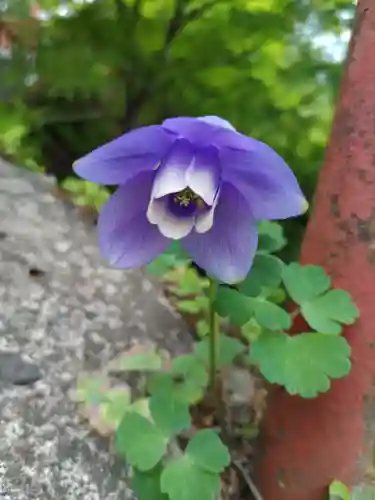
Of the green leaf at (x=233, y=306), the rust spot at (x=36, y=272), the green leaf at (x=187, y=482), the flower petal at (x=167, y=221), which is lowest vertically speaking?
the rust spot at (x=36, y=272)

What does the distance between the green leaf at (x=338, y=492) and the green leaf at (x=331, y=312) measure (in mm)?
141

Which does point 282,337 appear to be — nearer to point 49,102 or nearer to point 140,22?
point 140,22

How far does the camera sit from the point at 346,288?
66cm

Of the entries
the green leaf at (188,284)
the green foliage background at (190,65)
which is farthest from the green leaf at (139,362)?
the green foliage background at (190,65)

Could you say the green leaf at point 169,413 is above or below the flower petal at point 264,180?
below

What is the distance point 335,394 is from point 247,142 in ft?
0.84

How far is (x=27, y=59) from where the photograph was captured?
5.23ft

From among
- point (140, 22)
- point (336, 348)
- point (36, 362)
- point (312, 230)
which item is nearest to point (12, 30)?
point (140, 22)

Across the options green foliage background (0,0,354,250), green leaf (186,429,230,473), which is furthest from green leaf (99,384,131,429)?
green foliage background (0,0,354,250)

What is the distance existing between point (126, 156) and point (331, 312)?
0.75 ft

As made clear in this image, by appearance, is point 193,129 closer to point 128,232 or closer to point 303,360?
point 128,232

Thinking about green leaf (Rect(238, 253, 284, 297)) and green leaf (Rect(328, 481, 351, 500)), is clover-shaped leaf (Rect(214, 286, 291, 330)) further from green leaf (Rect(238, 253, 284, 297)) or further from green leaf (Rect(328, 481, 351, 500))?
green leaf (Rect(328, 481, 351, 500))

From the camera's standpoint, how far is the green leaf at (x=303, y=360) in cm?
61

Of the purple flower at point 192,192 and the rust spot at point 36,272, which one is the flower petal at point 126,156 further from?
the rust spot at point 36,272
